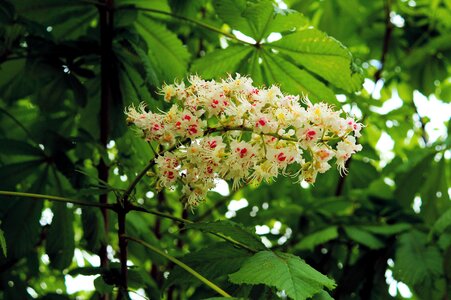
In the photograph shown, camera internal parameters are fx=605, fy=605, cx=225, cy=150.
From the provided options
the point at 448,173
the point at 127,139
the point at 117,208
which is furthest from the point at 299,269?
the point at 448,173

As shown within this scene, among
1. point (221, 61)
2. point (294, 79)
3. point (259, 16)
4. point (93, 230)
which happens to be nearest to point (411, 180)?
point (294, 79)

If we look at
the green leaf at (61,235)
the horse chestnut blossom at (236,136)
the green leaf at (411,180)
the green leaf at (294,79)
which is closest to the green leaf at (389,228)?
the green leaf at (411,180)

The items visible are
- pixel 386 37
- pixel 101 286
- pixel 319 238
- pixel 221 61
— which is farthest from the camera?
pixel 386 37

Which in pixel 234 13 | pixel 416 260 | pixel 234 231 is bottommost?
pixel 416 260

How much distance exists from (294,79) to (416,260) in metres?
0.94

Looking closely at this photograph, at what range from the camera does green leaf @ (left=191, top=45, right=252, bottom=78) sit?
226 centimetres

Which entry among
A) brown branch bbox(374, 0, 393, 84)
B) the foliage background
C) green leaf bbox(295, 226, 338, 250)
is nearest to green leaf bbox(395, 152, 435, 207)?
the foliage background

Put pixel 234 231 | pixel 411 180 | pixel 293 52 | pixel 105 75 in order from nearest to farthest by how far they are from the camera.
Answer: pixel 234 231, pixel 293 52, pixel 105 75, pixel 411 180

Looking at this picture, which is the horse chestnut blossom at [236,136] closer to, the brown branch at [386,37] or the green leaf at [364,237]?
the green leaf at [364,237]

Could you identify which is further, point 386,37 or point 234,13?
point 386,37

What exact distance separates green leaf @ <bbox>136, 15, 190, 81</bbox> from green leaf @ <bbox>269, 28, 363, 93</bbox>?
491 mm

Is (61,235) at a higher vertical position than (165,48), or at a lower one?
lower

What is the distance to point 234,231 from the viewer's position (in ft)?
5.37

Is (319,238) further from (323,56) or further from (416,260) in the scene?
(323,56)
